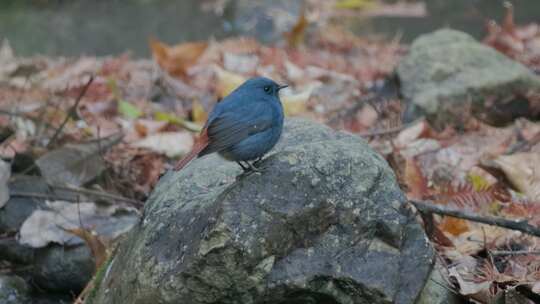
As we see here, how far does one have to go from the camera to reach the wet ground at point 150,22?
372 inches

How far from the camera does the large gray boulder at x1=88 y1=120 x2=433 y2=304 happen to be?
8.00ft

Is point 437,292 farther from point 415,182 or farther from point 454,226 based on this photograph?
point 415,182

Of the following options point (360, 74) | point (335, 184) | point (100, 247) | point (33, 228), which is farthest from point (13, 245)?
point (360, 74)

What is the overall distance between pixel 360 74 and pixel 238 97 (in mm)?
3579

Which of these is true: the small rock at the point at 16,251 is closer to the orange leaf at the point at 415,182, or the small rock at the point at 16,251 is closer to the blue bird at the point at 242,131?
the blue bird at the point at 242,131

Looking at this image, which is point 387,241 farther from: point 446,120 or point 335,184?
point 446,120

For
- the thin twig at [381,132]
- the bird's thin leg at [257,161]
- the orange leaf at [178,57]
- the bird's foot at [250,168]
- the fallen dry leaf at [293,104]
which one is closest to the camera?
the bird's foot at [250,168]

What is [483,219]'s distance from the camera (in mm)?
3010

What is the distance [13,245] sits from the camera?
3.75 meters

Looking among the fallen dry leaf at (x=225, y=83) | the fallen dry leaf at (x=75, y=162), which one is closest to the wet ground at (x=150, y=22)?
the fallen dry leaf at (x=225, y=83)

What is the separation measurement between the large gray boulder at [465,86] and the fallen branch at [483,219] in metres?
2.14

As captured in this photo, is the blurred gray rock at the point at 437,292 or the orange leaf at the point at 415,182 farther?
the orange leaf at the point at 415,182

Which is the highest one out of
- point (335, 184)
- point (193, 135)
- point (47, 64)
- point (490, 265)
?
point (335, 184)

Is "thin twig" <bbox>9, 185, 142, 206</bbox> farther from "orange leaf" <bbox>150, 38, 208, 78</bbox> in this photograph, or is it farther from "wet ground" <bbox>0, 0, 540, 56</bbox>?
"wet ground" <bbox>0, 0, 540, 56</bbox>
